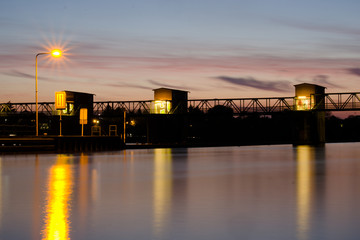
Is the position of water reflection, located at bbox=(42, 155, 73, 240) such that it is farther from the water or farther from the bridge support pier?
the bridge support pier

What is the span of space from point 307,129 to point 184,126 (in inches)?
921

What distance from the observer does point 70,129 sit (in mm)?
92875

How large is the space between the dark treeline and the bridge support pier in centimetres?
124

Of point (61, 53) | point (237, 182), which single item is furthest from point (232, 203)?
point (61, 53)

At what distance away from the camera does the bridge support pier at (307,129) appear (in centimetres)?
9114

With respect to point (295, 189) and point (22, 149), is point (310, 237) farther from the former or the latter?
point (22, 149)

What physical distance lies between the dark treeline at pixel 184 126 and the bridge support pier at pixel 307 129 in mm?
1243

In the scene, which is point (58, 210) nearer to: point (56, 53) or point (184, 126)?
point (56, 53)

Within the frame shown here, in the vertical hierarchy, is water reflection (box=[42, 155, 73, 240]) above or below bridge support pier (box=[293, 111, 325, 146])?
below

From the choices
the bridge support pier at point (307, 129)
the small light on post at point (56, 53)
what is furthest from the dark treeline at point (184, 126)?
the small light on post at point (56, 53)

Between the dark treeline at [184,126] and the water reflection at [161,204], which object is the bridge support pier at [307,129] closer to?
the dark treeline at [184,126]

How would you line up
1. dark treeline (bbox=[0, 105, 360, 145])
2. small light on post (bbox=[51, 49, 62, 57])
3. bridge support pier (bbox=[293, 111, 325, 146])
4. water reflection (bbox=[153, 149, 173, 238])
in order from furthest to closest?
1. dark treeline (bbox=[0, 105, 360, 145])
2. bridge support pier (bbox=[293, 111, 325, 146])
3. small light on post (bbox=[51, 49, 62, 57])
4. water reflection (bbox=[153, 149, 173, 238])

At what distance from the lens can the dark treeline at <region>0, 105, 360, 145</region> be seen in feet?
320

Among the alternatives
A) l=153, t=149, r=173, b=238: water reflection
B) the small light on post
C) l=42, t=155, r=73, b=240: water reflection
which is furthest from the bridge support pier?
l=42, t=155, r=73, b=240: water reflection
